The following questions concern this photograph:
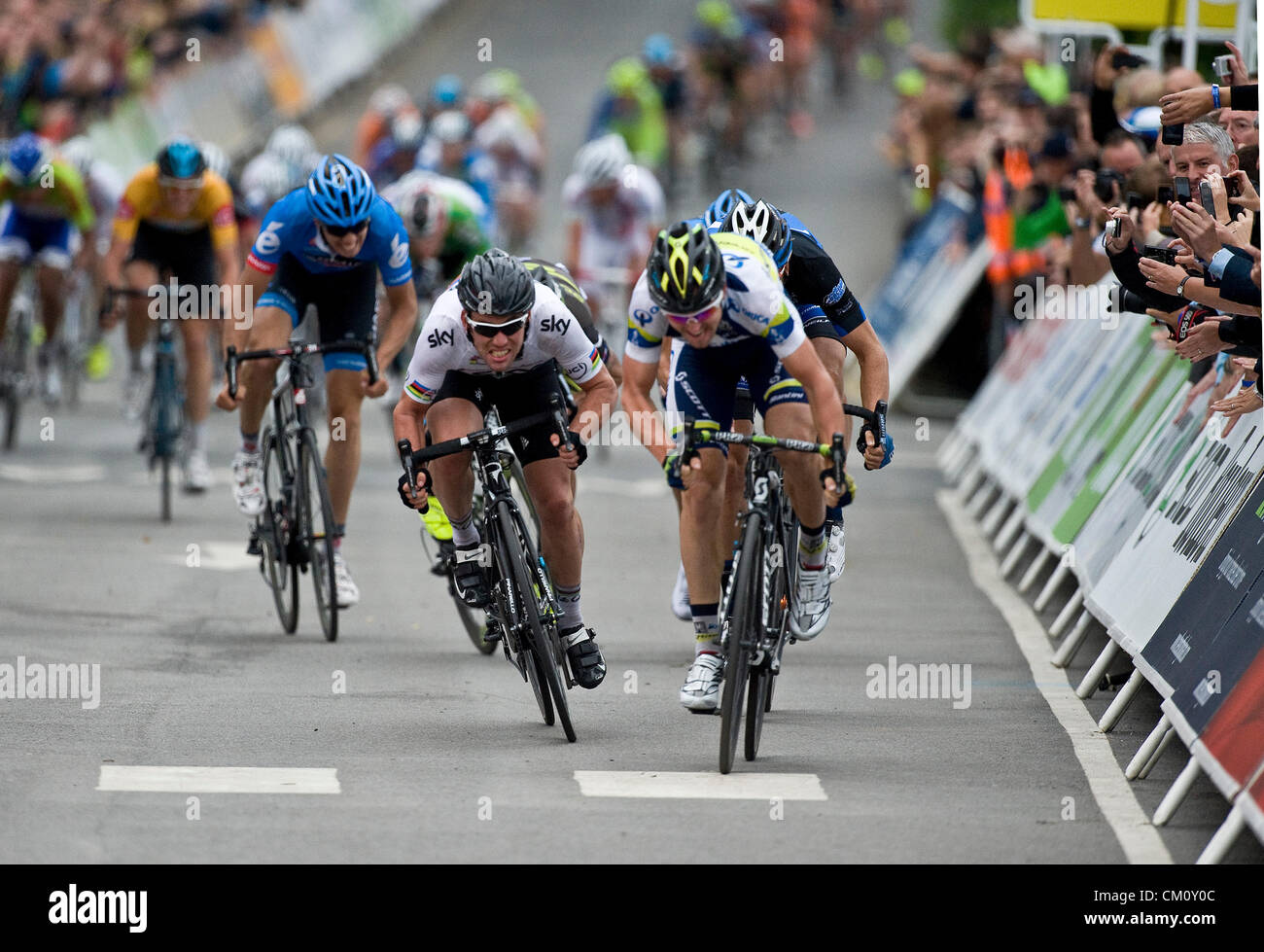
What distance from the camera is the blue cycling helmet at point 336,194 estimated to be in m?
9.43

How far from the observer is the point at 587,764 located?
7402mm

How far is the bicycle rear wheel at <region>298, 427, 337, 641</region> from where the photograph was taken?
960 cm

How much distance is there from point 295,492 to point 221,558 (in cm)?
226

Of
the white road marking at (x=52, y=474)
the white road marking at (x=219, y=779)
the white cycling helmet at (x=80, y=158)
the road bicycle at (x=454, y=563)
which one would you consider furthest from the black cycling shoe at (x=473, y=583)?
the white cycling helmet at (x=80, y=158)

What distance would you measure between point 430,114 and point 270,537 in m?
15.7

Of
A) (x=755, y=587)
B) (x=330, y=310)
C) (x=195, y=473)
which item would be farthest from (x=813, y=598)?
(x=195, y=473)

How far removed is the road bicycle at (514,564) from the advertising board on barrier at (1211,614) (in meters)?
2.00

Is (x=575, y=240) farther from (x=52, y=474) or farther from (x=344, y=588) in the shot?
(x=344, y=588)

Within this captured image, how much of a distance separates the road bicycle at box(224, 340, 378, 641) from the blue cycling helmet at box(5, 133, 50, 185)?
18.9 ft

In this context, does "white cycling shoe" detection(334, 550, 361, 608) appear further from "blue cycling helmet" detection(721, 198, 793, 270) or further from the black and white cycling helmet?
"blue cycling helmet" detection(721, 198, 793, 270)

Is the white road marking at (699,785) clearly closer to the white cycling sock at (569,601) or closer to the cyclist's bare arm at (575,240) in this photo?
the white cycling sock at (569,601)

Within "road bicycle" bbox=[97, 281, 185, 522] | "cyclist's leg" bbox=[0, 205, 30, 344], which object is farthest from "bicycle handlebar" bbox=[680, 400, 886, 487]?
"cyclist's leg" bbox=[0, 205, 30, 344]
